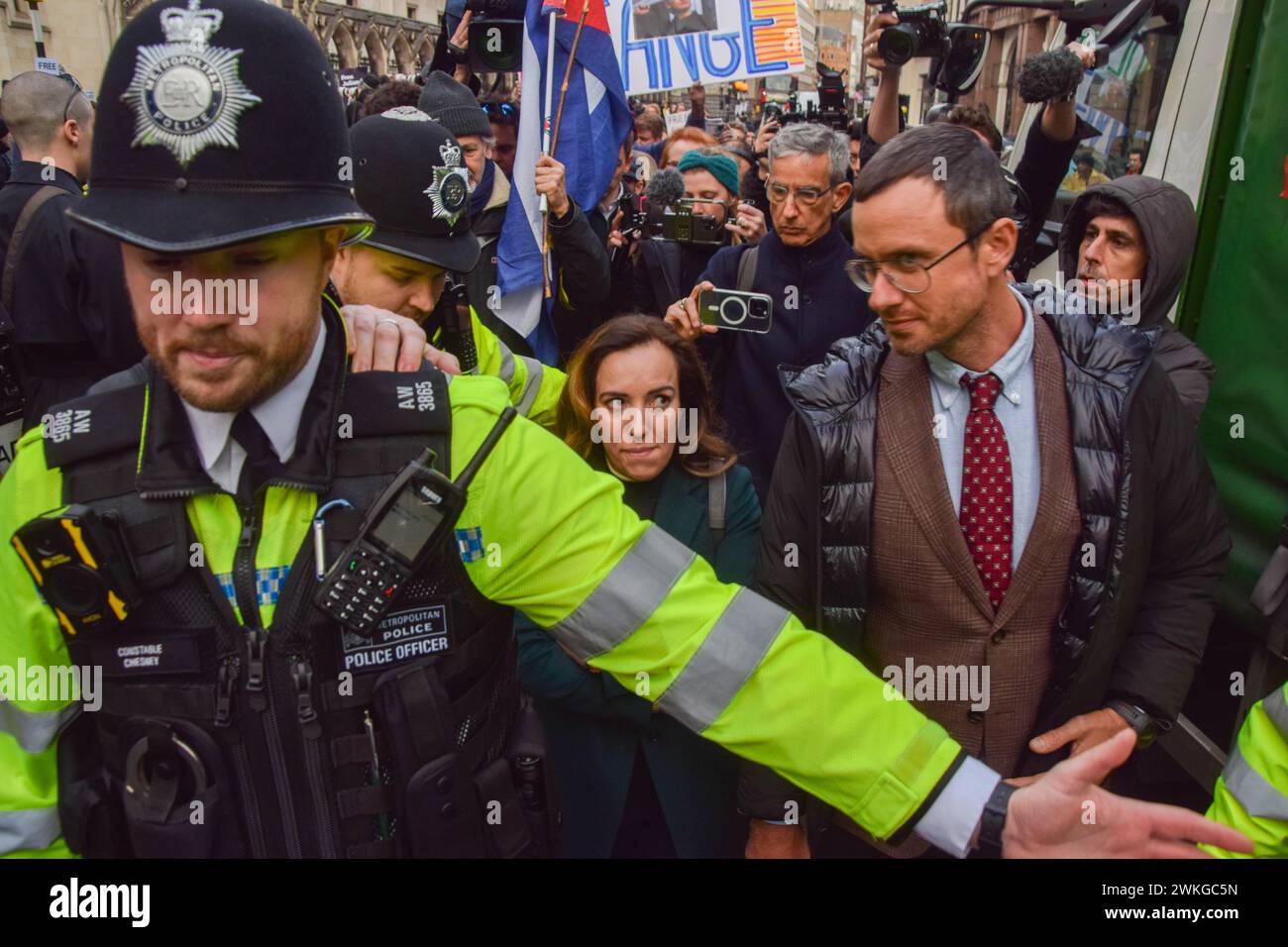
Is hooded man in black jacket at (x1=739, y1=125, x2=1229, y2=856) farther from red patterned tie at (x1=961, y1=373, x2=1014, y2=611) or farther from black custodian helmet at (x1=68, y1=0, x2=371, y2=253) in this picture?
black custodian helmet at (x1=68, y1=0, x2=371, y2=253)

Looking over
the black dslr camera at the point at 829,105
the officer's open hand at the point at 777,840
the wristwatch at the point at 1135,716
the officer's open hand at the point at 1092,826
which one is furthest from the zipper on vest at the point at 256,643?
the black dslr camera at the point at 829,105

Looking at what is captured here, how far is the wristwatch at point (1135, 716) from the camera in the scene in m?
2.17

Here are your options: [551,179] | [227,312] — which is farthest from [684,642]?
[551,179]

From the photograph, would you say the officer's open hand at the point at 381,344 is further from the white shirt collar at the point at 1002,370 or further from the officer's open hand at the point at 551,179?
the officer's open hand at the point at 551,179

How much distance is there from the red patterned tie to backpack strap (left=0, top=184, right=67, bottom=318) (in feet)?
12.5

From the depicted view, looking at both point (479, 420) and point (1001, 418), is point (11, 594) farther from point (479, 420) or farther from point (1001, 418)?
point (1001, 418)

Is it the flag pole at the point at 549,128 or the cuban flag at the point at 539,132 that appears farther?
the cuban flag at the point at 539,132

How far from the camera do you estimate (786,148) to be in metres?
3.78

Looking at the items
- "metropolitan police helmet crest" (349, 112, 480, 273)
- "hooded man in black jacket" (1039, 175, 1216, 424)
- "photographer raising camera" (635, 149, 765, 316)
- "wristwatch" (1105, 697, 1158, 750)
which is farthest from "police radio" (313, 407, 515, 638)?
"photographer raising camera" (635, 149, 765, 316)

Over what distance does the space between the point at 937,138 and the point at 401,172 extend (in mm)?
1298

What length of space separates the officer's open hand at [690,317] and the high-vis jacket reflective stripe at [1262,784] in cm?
198

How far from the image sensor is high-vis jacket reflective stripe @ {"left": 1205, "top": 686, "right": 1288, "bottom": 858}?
1.67 metres

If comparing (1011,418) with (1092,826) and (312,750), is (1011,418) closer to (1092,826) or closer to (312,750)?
(1092,826)

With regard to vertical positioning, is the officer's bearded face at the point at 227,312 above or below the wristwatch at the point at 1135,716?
above
